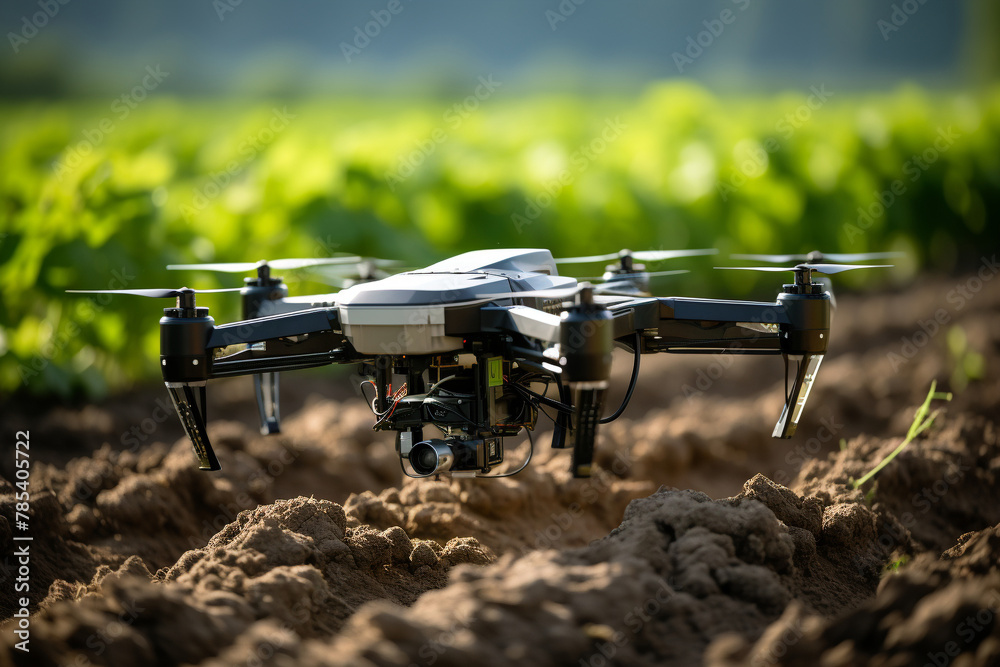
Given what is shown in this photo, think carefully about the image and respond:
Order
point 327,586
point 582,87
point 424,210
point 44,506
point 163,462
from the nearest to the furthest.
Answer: point 327,586 < point 44,506 < point 163,462 < point 424,210 < point 582,87

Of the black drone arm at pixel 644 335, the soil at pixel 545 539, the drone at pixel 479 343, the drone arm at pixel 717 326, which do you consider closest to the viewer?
the soil at pixel 545 539

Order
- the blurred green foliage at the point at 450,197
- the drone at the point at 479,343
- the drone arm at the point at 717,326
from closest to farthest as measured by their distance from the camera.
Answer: the drone at the point at 479,343, the drone arm at the point at 717,326, the blurred green foliage at the point at 450,197

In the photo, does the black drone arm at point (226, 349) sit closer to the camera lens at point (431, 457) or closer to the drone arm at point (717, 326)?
the camera lens at point (431, 457)

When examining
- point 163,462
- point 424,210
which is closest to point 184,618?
point 163,462

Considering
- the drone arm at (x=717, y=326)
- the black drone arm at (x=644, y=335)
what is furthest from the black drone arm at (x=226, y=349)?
the drone arm at (x=717, y=326)

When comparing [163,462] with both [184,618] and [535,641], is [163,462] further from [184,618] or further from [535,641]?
[535,641]

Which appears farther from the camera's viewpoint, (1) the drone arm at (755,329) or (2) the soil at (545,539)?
(1) the drone arm at (755,329)
